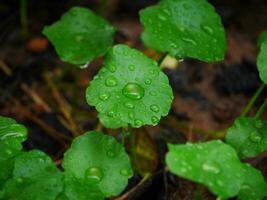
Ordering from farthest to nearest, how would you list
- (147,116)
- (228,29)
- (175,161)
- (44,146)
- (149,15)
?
(228,29) → (44,146) → (149,15) → (147,116) → (175,161)

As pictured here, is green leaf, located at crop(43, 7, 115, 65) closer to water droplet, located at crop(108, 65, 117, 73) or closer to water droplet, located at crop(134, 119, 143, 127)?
water droplet, located at crop(108, 65, 117, 73)

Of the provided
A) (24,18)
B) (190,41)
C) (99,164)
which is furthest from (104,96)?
(24,18)

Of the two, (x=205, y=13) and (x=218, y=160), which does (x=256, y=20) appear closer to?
(x=205, y=13)

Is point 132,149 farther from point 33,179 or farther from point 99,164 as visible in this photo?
point 33,179

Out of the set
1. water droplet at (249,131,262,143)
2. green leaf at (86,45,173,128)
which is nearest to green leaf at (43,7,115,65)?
green leaf at (86,45,173,128)

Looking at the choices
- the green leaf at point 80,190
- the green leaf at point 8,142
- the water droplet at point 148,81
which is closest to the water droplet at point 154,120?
the water droplet at point 148,81

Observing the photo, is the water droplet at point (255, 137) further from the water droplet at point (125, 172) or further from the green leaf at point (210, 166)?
the water droplet at point (125, 172)

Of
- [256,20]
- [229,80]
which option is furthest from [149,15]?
[256,20]
